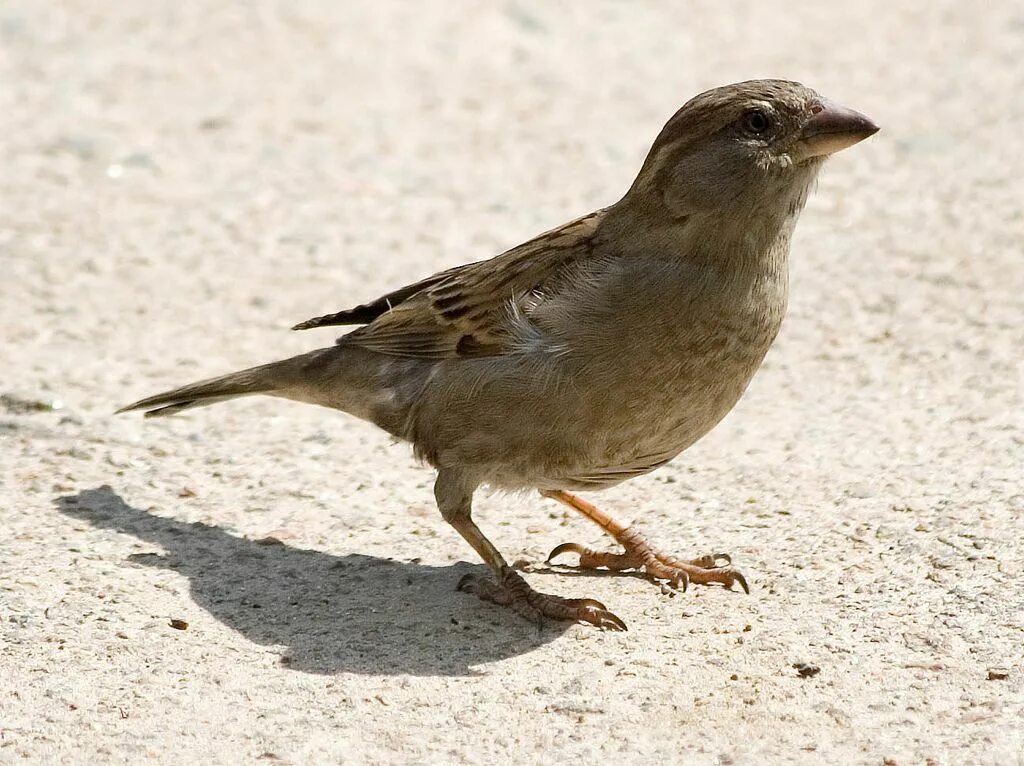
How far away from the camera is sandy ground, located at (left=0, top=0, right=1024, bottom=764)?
5164mm

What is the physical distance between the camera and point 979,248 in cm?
910

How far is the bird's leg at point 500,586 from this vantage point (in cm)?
578

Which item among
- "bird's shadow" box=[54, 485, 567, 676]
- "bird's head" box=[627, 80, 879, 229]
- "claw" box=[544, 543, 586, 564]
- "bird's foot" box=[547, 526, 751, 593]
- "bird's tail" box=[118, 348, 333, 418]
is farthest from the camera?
"bird's tail" box=[118, 348, 333, 418]

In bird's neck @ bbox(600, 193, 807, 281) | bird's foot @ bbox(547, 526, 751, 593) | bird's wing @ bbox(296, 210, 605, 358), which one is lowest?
bird's foot @ bbox(547, 526, 751, 593)

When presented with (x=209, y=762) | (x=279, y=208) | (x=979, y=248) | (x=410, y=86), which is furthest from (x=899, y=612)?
(x=410, y=86)

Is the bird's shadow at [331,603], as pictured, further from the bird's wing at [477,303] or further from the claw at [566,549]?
the bird's wing at [477,303]

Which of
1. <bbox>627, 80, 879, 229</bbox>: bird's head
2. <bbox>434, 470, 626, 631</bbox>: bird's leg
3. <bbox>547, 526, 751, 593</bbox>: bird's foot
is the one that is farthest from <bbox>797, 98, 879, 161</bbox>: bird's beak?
<bbox>434, 470, 626, 631</bbox>: bird's leg

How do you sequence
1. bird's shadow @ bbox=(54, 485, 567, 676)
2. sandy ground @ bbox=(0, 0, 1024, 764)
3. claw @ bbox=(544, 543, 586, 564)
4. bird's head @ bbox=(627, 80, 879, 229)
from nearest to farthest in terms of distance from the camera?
sandy ground @ bbox=(0, 0, 1024, 764)
bird's shadow @ bbox=(54, 485, 567, 676)
bird's head @ bbox=(627, 80, 879, 229)
claw @ bbox=(544, 543, 586, 564)

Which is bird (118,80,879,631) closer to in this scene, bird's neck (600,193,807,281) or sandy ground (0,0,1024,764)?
bird's neck (600,193,807,281)

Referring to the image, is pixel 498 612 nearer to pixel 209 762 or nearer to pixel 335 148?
pixel 209 762

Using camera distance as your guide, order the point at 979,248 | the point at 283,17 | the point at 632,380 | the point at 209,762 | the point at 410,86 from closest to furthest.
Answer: the point at 209,762, the point at 632,380, the point at 979,248, the point at 410,86, the point at 283,17

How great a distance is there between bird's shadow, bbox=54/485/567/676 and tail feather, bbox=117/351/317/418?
49 centimetres

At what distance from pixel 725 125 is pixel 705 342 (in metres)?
0.82

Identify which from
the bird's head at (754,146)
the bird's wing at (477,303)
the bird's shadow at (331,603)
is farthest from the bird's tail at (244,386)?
the bird's head at (754,146)
